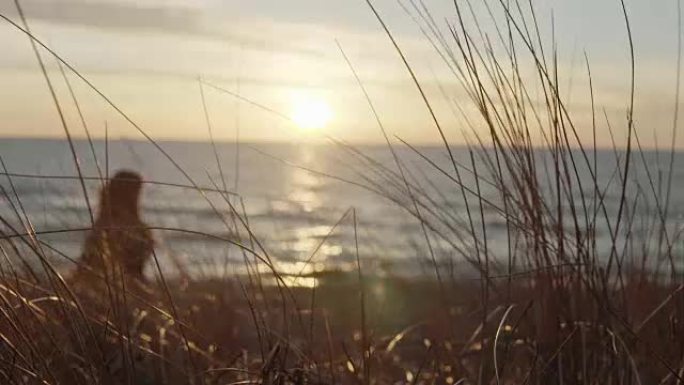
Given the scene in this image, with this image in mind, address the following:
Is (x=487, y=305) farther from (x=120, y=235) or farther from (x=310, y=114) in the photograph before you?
(x=120, y=235)

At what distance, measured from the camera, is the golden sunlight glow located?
1972 millimetres

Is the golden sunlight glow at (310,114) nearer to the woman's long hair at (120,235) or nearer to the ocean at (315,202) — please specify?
the ocean at (315,202)

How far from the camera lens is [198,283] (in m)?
3.18

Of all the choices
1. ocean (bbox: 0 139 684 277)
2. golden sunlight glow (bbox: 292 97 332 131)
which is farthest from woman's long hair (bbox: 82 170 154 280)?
golden sunlight glow (bbox: 292 97 332 131)

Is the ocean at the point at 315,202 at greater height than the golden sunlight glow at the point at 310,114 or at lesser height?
lesser

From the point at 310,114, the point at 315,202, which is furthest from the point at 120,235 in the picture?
the point at 315,202

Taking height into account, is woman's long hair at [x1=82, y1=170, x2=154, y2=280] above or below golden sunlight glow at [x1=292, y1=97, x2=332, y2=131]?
below

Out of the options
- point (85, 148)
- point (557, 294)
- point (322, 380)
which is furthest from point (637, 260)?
point (85, 148)

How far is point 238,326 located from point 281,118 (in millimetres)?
978

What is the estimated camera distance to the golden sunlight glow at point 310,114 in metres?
1.97

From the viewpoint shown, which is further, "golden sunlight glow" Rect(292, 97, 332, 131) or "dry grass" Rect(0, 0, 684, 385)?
"golden sunlight glow" Rect(292, 97, 332, 131)

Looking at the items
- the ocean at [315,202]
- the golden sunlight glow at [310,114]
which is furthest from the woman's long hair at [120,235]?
the golden sunlight glow at [310,114]

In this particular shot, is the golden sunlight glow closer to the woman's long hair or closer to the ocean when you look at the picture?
the ocean

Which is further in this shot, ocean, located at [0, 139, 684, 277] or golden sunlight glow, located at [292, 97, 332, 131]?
golden sunlight glow, located at [292, 97, 332, 131]
